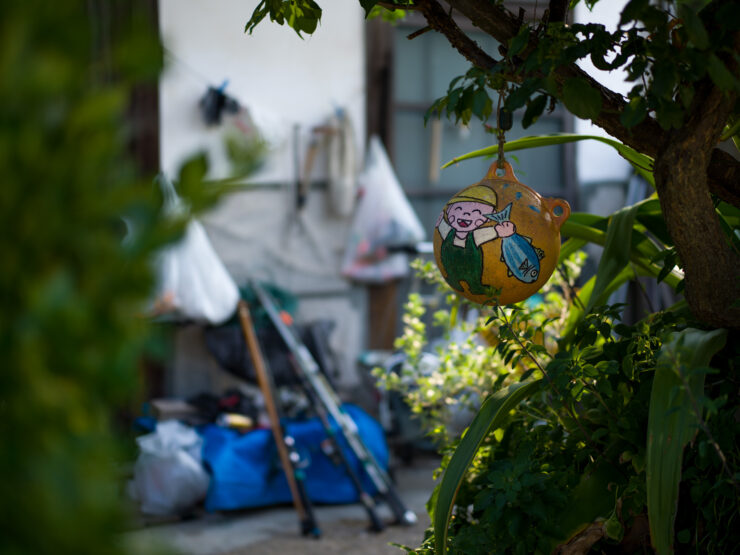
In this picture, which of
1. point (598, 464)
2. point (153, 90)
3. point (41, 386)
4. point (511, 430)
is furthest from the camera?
point (153, 90)

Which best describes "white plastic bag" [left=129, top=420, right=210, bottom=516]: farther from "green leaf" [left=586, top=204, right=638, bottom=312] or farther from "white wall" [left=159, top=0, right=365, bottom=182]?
"green leaf" [left=586, top=204, right=638, bottom=312]

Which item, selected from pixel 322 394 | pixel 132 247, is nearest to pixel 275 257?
pixel 322 394

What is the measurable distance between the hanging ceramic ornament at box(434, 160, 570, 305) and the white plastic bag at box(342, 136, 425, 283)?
315 centimetres

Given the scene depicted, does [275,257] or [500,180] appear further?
[275,257]

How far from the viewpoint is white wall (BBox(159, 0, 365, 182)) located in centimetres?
431

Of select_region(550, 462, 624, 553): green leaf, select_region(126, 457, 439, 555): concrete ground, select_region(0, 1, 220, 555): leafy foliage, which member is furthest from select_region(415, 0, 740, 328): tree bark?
select_region(126, 457, 439, 555): concrete ground

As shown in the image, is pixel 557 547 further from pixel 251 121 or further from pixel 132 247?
pixel 251 121

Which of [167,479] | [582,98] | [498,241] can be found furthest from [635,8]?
[167,479]

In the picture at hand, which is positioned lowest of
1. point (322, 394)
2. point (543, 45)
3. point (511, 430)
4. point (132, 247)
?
point (322, 394)

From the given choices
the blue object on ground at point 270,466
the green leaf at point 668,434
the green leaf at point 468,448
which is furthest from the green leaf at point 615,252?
the blue object on ground at point 270,466

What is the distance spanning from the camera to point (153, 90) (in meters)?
4.25

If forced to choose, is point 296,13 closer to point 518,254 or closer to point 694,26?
point 518,254

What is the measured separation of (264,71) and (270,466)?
208cm

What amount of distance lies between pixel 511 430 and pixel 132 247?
53.7 inches
